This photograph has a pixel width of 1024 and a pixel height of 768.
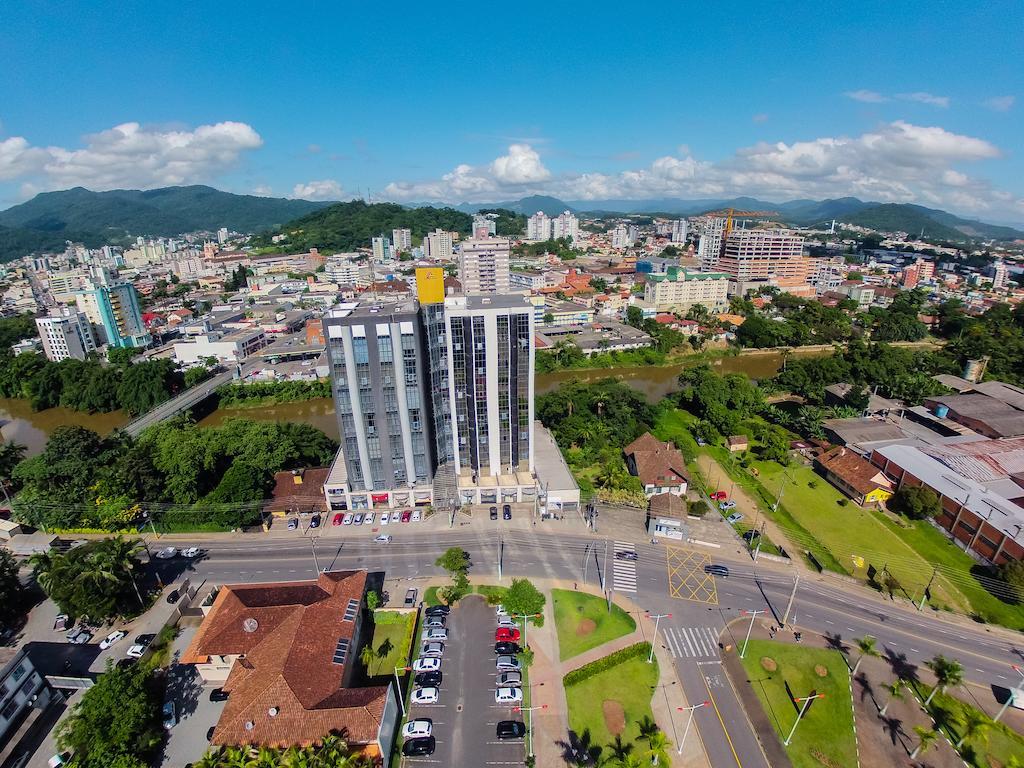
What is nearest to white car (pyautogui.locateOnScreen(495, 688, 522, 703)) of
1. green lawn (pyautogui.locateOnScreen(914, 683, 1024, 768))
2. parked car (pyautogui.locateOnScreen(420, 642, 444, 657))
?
parked car (pyautogui.locateOnScreen(420, 642, 444, 657))

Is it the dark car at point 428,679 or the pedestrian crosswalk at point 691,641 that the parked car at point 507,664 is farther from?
the pedestrian crosswalk at point 691,641

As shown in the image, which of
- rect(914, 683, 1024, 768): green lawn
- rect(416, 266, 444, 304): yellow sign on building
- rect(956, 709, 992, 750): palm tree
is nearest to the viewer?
rect(956, 709, 992, 750): palm tree

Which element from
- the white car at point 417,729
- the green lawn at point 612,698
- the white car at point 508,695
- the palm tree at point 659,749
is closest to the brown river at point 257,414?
the white car at point 417,729

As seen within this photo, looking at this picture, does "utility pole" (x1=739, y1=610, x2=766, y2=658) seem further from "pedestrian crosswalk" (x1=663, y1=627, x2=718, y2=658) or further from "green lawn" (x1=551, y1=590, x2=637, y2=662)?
"green lawn" (x1=551, y1=590, x2=637, y2=662)

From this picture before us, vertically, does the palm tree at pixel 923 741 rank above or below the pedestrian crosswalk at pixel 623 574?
above

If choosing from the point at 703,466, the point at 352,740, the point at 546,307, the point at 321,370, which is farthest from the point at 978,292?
the point at 352,740

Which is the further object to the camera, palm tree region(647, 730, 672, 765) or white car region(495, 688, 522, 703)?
white car region(495, 688, 522, 703)
